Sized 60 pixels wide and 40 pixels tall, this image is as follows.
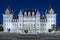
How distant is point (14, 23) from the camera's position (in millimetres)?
28562

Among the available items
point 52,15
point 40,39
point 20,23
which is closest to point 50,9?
point 52,15

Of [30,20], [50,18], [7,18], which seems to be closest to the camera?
[30,20]

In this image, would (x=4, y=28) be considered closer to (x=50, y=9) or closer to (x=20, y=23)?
(x=20, y=23)

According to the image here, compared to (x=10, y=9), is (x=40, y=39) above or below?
below

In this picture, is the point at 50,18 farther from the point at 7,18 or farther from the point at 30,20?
the point at 7,18

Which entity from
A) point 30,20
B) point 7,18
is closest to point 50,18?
point 30,20

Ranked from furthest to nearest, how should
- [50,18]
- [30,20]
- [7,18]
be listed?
[7,18] → [50,18] → [30,20]

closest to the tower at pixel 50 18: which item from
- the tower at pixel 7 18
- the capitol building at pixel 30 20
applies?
the capitol building at pixel 30 20

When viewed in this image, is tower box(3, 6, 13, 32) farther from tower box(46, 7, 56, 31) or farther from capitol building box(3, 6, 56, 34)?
tower box(46, 7, 56, 31)

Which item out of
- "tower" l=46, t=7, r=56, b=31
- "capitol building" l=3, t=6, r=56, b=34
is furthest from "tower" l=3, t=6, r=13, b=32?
"tower" l=46, t=7, r=56, b=31

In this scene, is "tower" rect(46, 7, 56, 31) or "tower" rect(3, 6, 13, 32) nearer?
"tower" rect(46, 7, 56, 31)

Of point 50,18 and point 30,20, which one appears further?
point 50,18

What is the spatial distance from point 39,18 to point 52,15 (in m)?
1.22

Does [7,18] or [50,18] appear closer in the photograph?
[50,18]
